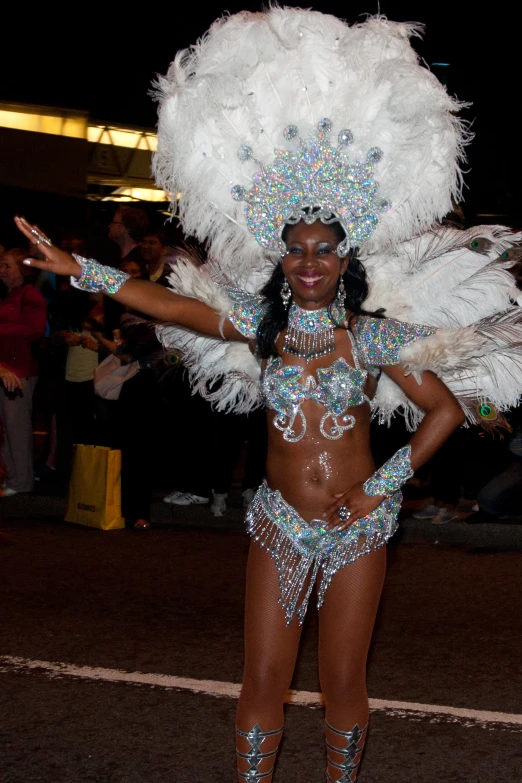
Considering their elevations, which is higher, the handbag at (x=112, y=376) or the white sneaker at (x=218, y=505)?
the handbag at (x=112, y=376)

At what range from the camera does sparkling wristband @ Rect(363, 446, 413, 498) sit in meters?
3.48

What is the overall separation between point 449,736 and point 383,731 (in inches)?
10.7

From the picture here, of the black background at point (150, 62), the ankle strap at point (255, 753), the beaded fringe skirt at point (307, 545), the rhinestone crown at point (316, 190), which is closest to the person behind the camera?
the ankle strap at point (255, 753)

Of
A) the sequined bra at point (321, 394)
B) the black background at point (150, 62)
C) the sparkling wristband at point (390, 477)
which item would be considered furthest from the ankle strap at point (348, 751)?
the black background at point (150, 62)

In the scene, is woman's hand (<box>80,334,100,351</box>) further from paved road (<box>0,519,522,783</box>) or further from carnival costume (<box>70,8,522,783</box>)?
carnival costume (<box>70,8,522,783</box>)

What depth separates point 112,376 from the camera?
9000mm

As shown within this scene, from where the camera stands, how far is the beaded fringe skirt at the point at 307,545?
11.6ft

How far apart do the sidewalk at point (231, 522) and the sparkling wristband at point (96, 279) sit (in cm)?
539

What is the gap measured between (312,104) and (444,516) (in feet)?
18.7

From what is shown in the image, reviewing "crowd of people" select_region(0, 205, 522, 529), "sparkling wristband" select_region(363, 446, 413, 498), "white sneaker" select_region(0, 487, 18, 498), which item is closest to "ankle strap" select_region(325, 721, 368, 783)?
"sparkling wristband" select_region(363, 446, 413, 498)

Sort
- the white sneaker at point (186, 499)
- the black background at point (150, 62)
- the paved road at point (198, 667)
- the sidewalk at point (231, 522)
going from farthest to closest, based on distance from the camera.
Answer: the black background at point (150, 62), the white sneaker at point (186, 499), the sidewalk at point (231, 522), the paved road at point (198, 667)

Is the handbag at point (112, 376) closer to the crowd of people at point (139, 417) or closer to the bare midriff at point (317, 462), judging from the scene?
the crowd of people at point (139, 417)

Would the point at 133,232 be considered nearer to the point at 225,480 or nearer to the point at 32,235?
the point at 225,480

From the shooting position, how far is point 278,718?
11.4 feet
